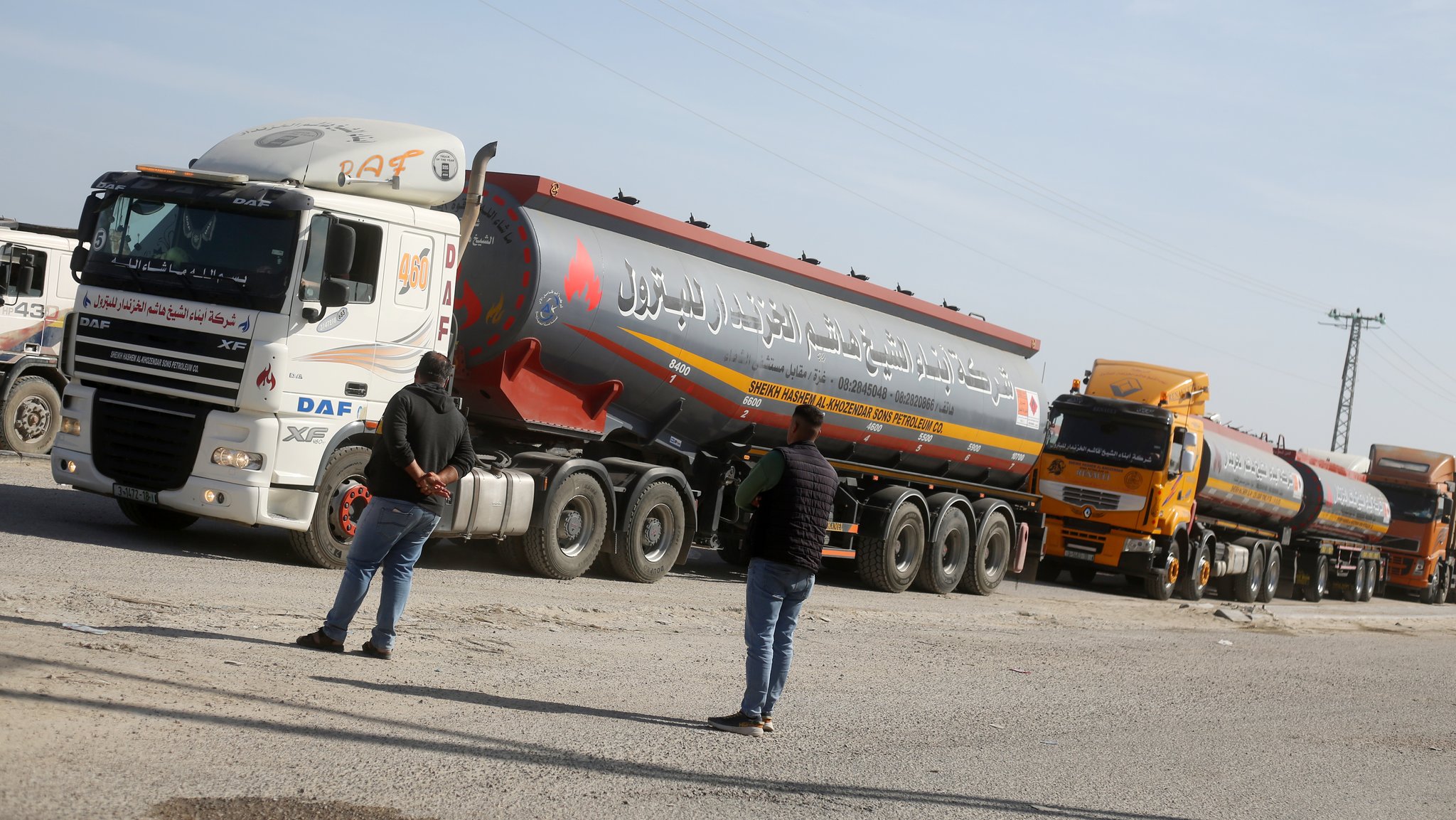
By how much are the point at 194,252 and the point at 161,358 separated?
877 mm

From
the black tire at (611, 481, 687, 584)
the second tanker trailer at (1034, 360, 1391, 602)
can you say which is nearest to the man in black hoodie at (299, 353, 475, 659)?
the black tire at (611, 481, 687, 584)

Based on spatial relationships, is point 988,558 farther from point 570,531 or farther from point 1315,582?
point 1315,582

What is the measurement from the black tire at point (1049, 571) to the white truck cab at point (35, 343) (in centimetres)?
1599

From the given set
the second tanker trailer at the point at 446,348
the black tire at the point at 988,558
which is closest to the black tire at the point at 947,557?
the black tire at the point at 988,558

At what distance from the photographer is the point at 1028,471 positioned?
20375 mm

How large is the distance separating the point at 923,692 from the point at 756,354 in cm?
585

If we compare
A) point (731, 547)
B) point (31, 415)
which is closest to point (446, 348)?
point (731, 547)

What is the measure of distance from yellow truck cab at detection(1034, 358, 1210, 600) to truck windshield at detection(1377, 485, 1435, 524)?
17354 mm

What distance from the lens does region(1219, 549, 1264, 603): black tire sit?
27.6 meters

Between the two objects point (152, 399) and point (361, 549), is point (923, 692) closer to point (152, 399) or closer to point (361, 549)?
point (361, 549)

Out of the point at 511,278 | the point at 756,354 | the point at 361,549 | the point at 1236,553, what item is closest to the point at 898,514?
the point at 756,354

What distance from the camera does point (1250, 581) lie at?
90.9 ft

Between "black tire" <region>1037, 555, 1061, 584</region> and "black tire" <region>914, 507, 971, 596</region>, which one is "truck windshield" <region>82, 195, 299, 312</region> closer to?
"black tire" <region>914, 507, 971, 596</region>

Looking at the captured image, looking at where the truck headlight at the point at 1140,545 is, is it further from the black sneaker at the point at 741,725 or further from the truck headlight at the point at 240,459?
the black sneaker at the point at 741,725
